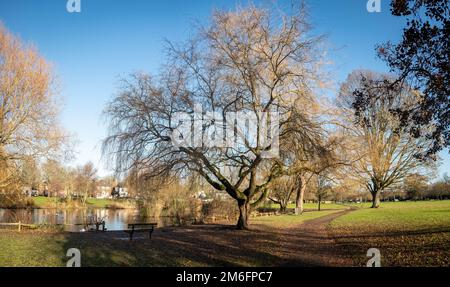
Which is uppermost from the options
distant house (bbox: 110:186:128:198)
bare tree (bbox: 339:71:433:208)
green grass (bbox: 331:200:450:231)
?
bare tree (bbox: 339:71:433:208)

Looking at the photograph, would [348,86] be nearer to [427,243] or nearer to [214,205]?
[214,205]

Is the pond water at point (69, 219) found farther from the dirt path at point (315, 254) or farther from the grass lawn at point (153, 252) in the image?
the dirt path at point (315, 254)

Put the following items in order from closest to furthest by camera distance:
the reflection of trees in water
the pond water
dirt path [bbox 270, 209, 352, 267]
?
dirt path [bbox 270, 209, 352, 267] → the pond water → the reflection of trees in water

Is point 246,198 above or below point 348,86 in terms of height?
below

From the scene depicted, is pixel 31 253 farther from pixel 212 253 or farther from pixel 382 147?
pixel 382 147

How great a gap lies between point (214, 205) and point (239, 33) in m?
18.9

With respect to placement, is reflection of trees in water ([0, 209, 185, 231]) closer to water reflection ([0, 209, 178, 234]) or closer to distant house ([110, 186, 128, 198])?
water reflection ([0, 209, 178, 234])

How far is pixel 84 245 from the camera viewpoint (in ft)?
Result: 46.2

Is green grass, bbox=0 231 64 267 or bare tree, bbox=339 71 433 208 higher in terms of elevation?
bare tree, bbox=339 71 433 208

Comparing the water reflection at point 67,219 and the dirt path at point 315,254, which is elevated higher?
the dirt path at point 315,254

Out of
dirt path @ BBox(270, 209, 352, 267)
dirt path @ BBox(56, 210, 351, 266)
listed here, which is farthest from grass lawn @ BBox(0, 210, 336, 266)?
dirt path @ BBox(270, 209, 352, 267)

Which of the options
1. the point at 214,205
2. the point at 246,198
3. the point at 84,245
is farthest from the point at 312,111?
the point at 214,205

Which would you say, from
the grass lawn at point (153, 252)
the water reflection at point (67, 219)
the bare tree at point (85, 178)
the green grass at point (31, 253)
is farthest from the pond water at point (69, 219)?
the bare tree at point (85, 178)
